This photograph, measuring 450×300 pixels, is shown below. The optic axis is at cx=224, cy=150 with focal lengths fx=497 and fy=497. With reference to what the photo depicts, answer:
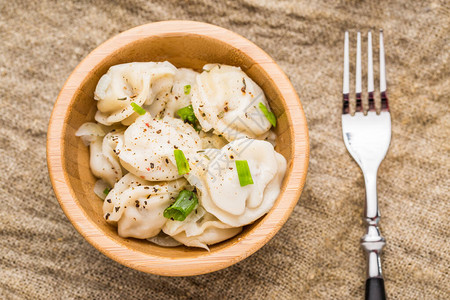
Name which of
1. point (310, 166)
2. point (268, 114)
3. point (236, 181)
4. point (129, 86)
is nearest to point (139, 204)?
point (236, 181)

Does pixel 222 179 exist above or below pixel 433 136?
below

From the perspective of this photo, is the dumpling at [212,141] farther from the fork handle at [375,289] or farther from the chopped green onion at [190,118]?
the fork handle at [375,289]

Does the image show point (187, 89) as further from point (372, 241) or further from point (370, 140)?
point (372, 241)

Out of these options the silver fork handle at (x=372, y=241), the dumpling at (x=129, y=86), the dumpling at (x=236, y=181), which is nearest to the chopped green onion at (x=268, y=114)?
the dumpling at (x=236, y=181)

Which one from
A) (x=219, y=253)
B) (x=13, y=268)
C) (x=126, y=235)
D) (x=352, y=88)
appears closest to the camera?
(x=219, y=253)

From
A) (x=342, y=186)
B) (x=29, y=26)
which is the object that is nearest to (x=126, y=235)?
(x=342, y=186)

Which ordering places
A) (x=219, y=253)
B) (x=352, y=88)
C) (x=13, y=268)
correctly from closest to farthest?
(x=219, y=253) < (x=13, y=268) < (x=352, y=88)

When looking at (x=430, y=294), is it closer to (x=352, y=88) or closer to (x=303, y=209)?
(x=303, y=209)
